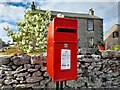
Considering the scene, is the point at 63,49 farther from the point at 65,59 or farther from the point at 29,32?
the point at 29,32

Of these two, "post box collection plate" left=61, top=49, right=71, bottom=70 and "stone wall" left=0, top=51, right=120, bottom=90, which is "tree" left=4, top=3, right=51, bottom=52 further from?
"post box collection plate" left=61, top=49, right=71, bottom=70

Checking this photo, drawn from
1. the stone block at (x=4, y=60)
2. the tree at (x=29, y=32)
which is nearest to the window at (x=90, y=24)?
the tree at (x=29, y=32)

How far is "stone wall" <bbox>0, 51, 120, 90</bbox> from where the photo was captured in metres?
3.65

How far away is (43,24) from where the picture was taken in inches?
324

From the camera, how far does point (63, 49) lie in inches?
107

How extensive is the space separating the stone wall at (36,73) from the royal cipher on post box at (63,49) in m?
1.09

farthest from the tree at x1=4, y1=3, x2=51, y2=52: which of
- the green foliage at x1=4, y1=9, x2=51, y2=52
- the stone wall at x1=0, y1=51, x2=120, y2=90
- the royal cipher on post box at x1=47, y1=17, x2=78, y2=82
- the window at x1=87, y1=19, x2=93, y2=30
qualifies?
the window at x1=87, y1=19, x2=93, y2=30

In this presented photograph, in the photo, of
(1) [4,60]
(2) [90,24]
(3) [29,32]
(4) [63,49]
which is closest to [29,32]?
(3) [29,32]

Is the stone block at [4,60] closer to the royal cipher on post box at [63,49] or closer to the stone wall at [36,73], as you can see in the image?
the stone wall at [36,73]

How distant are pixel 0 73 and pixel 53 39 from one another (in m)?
1.60

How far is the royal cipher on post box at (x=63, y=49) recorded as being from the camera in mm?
2646

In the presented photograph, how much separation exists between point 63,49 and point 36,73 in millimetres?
1255

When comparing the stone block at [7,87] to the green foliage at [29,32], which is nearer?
the stone block at [7,87]

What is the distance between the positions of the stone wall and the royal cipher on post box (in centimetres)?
109
